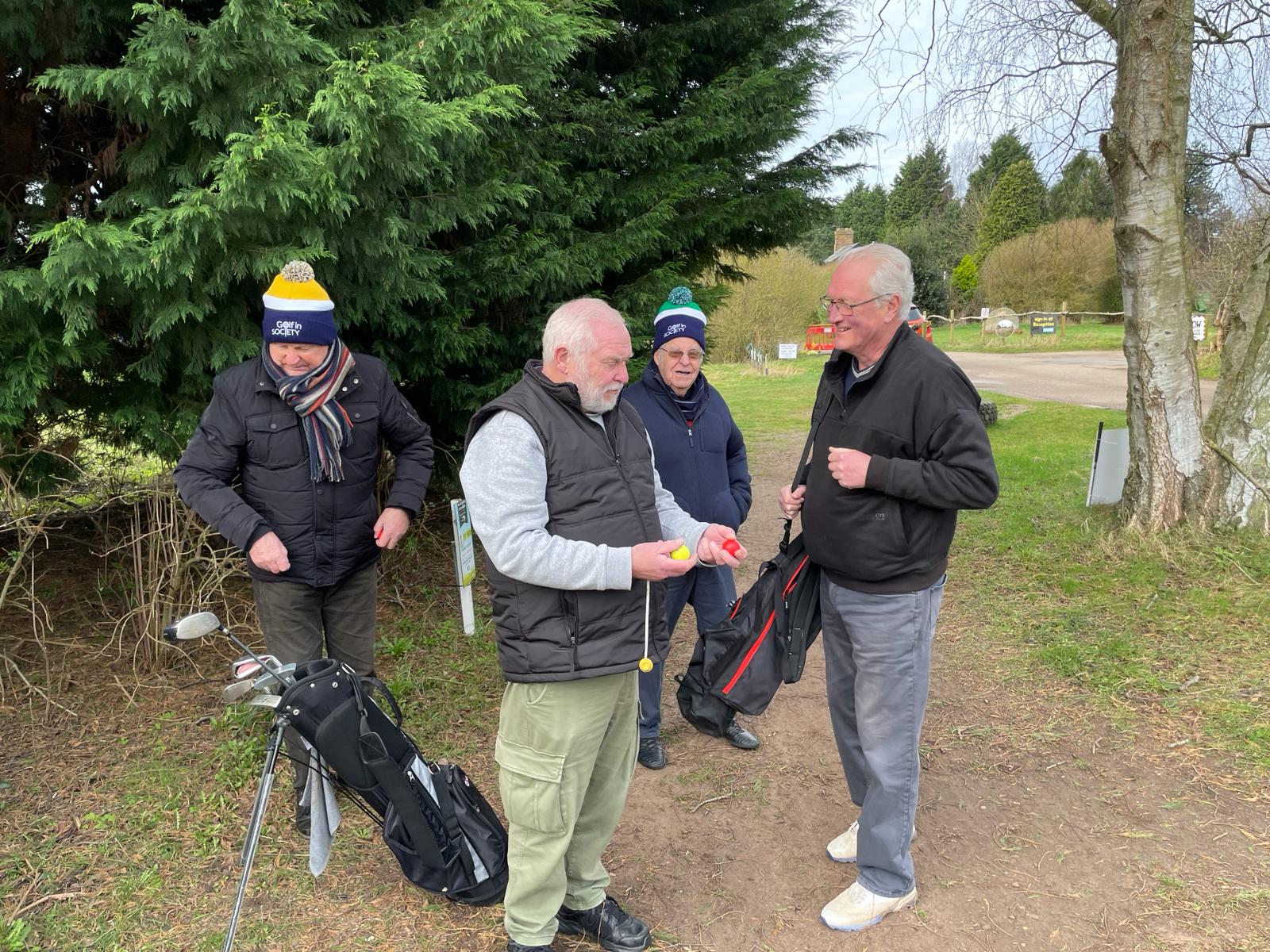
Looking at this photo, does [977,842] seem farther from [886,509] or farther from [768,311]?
[768,311]

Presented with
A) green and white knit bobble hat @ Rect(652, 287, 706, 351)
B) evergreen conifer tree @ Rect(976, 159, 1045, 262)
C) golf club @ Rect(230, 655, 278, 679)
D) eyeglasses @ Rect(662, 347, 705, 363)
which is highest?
evergreen conifer tree @ Rect(976, 159, 1045, 262)

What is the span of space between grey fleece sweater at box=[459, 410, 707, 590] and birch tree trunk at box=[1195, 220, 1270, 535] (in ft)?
→ 18.0

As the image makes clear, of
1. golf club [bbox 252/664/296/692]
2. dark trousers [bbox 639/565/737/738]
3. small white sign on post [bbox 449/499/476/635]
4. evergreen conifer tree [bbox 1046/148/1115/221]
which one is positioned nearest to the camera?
golf club [bbox 252/664/296/692]

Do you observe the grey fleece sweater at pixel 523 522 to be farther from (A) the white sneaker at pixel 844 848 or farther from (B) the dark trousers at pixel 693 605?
(A) the white sneaker at pixel 844 848

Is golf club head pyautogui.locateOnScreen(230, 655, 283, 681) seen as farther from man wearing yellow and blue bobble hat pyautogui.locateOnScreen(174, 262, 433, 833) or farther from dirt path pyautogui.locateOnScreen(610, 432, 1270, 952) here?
dirt path pyautogui.locateOnScreen(610, 432, 1270, 952)

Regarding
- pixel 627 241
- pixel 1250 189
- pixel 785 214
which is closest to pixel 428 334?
pixel 627 241

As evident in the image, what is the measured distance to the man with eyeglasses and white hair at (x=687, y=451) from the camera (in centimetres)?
354

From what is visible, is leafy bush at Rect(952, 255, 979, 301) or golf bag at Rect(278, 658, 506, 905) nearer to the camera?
golf bag at Rect(278, 658, 506, 905)

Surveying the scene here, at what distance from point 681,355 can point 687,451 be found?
42 cm

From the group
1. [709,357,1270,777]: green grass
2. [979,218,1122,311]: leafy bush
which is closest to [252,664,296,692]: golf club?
[709,357,1270,777]: green grass

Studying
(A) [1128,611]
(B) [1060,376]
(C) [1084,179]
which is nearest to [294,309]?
(A) [1128,611]

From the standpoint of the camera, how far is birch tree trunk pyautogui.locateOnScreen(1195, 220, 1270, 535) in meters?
5.77

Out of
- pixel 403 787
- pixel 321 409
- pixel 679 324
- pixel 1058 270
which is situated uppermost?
pixel 1058 270

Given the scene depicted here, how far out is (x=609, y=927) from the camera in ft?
8.89
